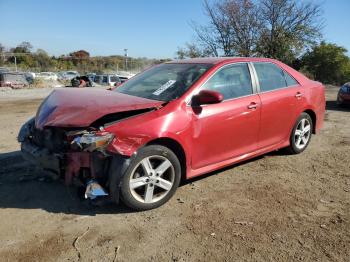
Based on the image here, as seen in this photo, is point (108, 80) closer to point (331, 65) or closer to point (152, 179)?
point (331, 65)

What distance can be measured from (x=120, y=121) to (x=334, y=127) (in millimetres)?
6173

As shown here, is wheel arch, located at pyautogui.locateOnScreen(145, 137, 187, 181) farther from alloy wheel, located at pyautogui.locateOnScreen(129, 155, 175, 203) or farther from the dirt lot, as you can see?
the dirt lot

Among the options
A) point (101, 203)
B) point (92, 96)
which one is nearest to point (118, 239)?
point (101, 203)

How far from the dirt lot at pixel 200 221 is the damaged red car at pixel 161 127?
0.29m

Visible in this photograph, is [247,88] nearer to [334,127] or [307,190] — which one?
[307,190]

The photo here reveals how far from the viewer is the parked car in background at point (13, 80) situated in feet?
89.2

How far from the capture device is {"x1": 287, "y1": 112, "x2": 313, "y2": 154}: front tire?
221 inches

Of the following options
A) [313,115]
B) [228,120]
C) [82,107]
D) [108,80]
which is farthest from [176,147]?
[108,80]

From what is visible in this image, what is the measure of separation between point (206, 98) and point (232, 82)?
30.0 inches

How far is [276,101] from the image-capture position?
5.09 m

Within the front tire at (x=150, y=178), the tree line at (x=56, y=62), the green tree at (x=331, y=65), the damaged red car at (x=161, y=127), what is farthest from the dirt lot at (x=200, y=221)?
the tree line at (x=56, y=62)

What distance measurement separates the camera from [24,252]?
9.98 feet

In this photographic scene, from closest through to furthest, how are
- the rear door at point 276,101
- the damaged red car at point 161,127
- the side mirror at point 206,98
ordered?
the damaged red car at point 161,127, the side mirror at point 206,98, the rear door at point 276,101

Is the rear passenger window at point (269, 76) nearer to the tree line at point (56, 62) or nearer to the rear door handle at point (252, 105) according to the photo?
the rear door handle at point (252, 105)
